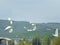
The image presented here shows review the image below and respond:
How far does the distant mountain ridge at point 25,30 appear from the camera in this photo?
13.5m

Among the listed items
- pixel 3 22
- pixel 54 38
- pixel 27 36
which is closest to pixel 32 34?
pixel 27 36

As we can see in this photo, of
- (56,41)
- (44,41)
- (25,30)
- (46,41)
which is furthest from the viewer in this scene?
(25,30)

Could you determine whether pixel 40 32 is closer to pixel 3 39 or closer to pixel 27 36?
pixel 27 36

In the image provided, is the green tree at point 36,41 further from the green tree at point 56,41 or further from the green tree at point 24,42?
the green tree at point 56,41

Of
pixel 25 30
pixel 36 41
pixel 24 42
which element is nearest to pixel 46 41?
pixel 36 41

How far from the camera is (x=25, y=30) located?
49.4ft

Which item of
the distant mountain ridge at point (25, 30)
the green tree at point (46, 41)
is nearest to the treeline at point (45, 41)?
the green tree at point (46, 41)

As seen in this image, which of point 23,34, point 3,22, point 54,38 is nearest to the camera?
point 3,22

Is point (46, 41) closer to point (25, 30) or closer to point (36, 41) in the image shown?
point (36, 41)

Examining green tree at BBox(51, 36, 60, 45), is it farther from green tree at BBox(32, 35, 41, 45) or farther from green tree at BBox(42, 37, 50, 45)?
green tree at BBox(32, 35, 41, 45)

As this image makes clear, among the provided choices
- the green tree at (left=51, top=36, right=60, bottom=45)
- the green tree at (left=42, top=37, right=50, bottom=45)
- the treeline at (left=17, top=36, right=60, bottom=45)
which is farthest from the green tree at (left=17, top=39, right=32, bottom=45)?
the green tree at (left=51, top=36, right=60, bottom=45)

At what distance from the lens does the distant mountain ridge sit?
44.1ft

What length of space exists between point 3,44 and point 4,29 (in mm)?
2189

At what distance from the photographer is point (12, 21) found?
13.5m
